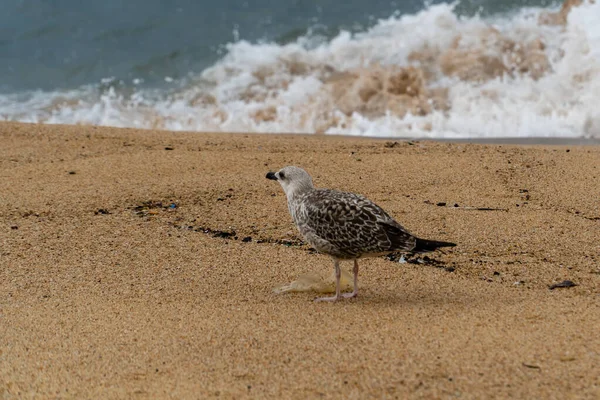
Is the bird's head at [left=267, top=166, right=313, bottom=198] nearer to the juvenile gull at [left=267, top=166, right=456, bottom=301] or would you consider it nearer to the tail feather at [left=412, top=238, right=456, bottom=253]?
the juvenile gull at [left=267, top=166, right=456, bottom=301]

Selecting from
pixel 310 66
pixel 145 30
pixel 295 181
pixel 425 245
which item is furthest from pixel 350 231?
pixel 145 30

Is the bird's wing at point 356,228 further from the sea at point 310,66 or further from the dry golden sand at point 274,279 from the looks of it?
the sea at point 310,66

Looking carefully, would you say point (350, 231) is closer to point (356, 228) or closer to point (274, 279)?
point (356, 228)

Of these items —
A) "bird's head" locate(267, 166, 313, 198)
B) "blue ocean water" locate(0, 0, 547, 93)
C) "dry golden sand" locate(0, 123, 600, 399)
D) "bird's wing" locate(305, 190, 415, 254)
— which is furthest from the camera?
"blue ocean water" locate(0, 0, 547, 93)

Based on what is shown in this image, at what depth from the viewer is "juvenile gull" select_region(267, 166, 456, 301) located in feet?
14.2

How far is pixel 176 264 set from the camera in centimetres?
520

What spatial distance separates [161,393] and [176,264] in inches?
75.6

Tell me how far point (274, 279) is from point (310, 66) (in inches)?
459

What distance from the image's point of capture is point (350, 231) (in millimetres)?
4324

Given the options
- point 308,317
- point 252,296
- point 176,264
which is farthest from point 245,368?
point 176,264

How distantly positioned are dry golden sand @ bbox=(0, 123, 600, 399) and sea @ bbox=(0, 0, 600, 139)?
472cm

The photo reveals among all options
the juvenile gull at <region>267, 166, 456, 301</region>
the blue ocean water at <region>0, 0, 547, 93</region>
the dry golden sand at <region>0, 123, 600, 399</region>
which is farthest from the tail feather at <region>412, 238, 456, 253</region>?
the blue ocean water at <region>0, 0, 547, 93</region>

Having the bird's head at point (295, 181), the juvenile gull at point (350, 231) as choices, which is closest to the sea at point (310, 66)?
the bird's head at point (295, 181)

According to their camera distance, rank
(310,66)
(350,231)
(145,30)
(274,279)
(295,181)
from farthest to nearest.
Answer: (145,30)
(310,66)
(274,279)
(295,181)
(350,231)
